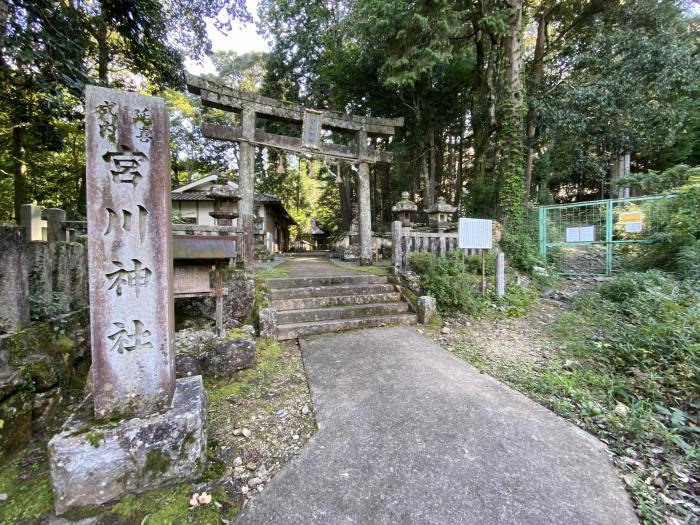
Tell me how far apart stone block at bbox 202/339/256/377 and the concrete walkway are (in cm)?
94

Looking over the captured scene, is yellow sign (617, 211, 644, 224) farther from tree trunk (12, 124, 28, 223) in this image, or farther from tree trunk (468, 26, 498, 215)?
tree trunk (12, 124, 28, 223)

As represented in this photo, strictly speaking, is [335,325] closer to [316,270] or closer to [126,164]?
[316,270]

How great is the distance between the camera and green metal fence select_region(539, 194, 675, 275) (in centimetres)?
711

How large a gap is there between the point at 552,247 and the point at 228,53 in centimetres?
2530

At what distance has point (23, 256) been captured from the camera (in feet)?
8.93

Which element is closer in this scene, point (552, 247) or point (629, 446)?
point (629, 446)

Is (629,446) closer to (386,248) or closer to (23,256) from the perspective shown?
(23,256)

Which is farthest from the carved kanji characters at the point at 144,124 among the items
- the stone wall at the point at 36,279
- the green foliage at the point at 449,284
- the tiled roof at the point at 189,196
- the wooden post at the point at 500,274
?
the tiled roof at the point at 189,196

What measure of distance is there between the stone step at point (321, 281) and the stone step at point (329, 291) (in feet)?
0.41

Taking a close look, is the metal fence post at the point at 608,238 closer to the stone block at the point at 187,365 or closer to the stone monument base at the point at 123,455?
the stone block at the point at 187,365

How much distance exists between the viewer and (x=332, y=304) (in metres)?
5.71

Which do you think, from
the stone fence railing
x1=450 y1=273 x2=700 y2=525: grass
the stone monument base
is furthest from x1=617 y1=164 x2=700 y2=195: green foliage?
the stone monument base

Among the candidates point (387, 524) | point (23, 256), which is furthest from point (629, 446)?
point (23, 256)

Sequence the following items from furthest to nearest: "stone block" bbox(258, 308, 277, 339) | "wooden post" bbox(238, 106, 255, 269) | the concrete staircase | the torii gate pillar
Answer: the torii gate pillar
"wooden post" bbox(238, 106, 255, 269)
the concrete staircase
"stone block" bbox(258, 308, 277, 339)
